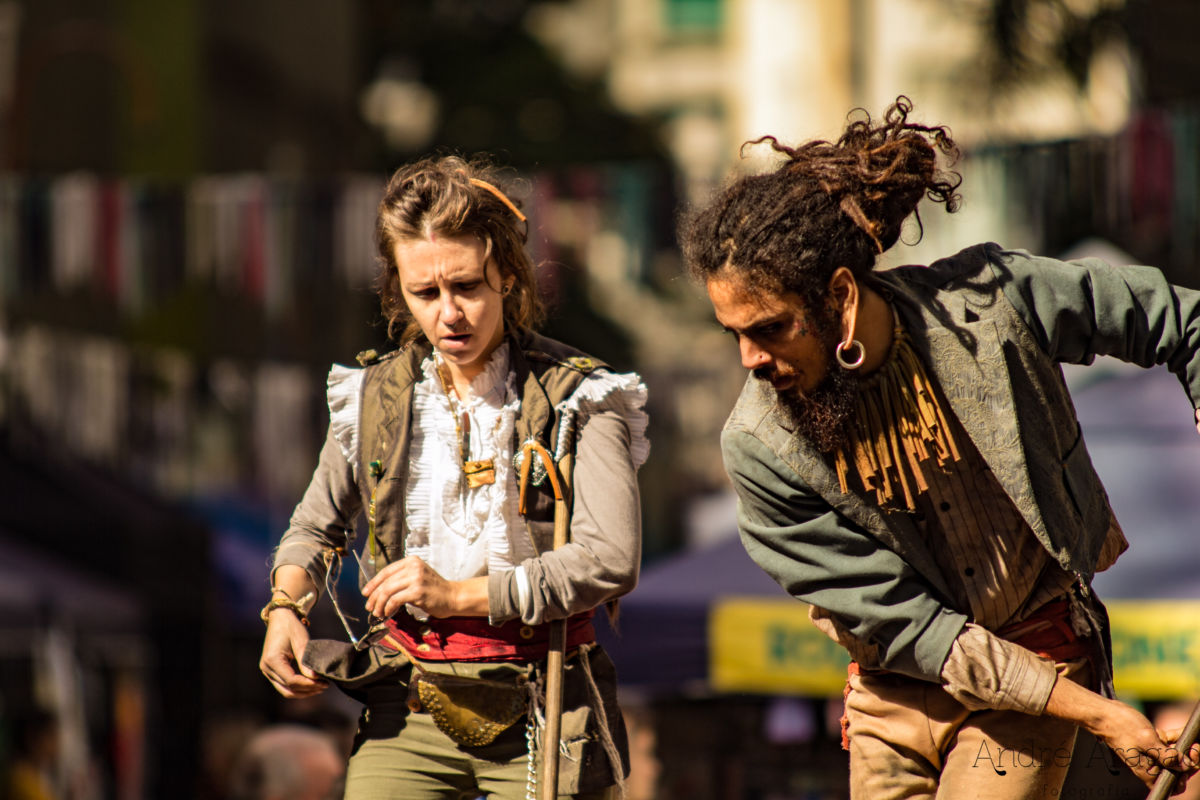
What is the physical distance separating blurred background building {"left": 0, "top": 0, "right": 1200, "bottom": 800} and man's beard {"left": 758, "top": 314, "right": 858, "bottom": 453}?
0.85 m

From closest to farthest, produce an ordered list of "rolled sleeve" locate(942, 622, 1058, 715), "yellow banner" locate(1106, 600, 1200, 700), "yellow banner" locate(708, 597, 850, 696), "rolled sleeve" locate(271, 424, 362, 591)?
"rolled sleeve" locate(942, 622, 1058, 715) → "rolled sleeve" locate(271, 424, 362, 591) → "yellow banner" locate(1106, 600, 1200, 700) → "yellow banner" locate(708, 597, 850, 696)

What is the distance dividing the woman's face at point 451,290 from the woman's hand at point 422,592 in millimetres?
430

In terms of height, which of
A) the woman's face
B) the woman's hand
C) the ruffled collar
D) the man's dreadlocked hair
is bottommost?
the woman's hand

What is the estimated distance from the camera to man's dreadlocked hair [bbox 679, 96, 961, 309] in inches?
103

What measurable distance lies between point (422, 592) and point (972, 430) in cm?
102

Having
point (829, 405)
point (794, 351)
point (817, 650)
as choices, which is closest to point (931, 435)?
point (829, 405)

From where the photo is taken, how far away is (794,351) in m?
2.66

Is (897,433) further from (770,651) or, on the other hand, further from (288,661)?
(770,651)

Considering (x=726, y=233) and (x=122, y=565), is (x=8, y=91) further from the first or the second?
(x=726, y=233)

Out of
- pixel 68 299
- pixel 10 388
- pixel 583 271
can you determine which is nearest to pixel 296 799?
pixel 10 388

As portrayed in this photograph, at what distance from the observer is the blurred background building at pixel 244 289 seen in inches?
311

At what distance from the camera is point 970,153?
8344 millimetres

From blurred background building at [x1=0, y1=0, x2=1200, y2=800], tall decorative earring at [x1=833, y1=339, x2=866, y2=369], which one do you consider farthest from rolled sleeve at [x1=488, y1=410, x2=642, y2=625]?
blurred background building at [x1=0, y1=0, x2=1200, y2=800]

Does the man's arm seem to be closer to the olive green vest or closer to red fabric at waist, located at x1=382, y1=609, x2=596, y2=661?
the olive green vest
